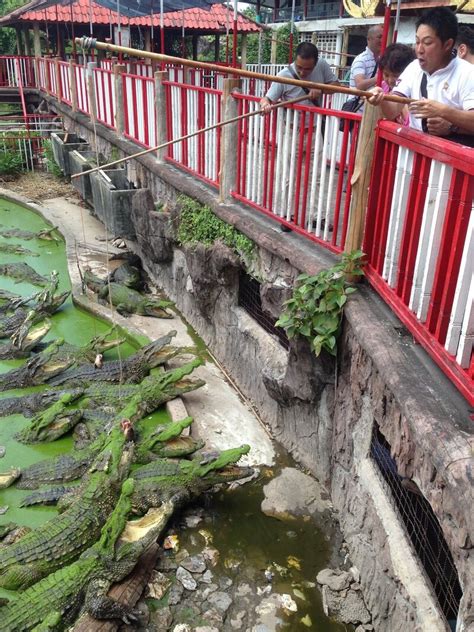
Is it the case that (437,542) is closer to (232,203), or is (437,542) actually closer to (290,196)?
(290,196)

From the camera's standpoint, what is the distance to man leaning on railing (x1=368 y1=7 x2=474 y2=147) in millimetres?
2912

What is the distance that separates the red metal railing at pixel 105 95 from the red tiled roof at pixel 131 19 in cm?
500

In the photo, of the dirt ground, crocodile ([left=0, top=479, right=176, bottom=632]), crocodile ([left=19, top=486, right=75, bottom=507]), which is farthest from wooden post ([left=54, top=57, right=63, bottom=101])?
crocodile ([left=0, top=479, right=176, bottom=632])

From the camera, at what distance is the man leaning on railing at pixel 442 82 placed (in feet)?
9.55

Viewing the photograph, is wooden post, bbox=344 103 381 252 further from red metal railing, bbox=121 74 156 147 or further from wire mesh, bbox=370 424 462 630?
red metal railing, bbox=121 74 156 147

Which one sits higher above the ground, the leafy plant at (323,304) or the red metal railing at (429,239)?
the red metal railing at (429,239)

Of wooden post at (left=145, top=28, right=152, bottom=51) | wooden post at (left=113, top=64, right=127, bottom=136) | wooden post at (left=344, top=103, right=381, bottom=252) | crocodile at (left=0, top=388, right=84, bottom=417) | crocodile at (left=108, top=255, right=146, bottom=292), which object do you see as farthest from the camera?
wooden post at (left=145, top=28, right=152, bottom=51)

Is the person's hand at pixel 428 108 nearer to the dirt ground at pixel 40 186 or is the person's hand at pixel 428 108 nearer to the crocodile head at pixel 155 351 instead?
the crocodile head at pixel 155 351

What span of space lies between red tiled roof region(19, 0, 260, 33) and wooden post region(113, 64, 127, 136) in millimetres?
6758

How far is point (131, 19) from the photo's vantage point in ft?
54.5

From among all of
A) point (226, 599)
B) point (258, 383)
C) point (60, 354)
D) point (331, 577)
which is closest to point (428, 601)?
point (331, 577)

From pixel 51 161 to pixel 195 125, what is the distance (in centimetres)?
921

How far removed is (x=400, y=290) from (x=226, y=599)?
8.41ft

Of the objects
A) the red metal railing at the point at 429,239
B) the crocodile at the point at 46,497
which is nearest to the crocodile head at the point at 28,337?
the crocodile at the point at 46,497
